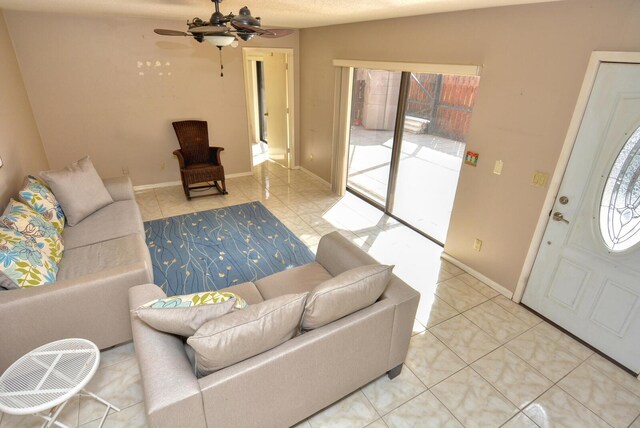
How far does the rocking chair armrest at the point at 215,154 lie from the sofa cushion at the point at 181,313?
369cm

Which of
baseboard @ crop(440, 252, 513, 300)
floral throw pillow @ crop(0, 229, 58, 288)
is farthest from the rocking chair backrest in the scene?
baseboard @ crop(440, 252, 513, 300)

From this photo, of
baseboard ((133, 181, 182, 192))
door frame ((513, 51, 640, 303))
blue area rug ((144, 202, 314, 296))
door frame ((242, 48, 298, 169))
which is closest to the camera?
door frame ((513, 51, 640, 303))

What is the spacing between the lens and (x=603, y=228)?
2320 mm

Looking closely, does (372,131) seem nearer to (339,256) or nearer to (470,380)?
(339,256)

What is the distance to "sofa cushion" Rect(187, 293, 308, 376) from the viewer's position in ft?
4.60

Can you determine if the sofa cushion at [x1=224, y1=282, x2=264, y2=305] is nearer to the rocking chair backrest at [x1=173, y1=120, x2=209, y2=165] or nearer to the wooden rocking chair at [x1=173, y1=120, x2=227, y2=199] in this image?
the wooden rocking chair at [x1=173, y1=120, x2=227, y2=199]

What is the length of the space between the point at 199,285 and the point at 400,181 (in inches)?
110

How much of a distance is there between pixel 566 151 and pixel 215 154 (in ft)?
14.3

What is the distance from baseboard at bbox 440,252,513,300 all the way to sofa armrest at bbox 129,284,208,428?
2737mm

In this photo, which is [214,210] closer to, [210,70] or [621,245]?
[210,70]

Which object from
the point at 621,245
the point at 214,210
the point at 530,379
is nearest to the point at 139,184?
the point at 214,210

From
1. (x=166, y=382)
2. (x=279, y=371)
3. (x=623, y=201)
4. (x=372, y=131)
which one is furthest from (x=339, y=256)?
(x=372, y=131)

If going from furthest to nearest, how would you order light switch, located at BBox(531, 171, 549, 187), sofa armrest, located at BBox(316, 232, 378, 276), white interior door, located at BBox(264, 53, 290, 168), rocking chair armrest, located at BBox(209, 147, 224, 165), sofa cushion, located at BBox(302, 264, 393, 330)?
1. white interior door, located at BBox(264, 53, 290, 168)
2. rocking chair armrest, located at BBox(209, 147, 224, 165)
3. light switch, located at BBox(531, 171, 549, 187)
4. sofa armrest, located at BBox(316, 232, 378, 276)
5. sofa cushion, located at BBox(302, 264, 393, 330)

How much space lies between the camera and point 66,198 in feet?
10.0
